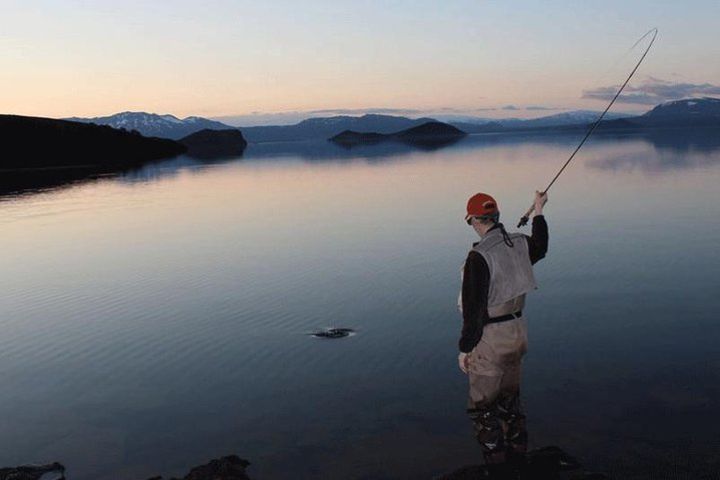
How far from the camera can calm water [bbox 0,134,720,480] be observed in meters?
8.41

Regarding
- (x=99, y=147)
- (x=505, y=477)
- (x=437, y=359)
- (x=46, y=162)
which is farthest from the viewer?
(x=99, y=147)

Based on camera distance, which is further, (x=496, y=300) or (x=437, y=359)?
(x=437, y=359)

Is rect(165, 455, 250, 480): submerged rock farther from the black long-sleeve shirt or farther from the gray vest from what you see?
the gray vest

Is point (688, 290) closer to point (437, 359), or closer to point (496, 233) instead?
point (437, 359)

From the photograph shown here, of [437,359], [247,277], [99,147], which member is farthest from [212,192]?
[99,147]

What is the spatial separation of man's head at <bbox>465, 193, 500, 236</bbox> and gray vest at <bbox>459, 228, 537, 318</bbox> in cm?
12

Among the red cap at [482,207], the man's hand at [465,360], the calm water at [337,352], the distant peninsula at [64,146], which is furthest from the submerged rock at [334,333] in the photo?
the distant peninsula at [64,146]

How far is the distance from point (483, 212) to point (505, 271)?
2.06 ft

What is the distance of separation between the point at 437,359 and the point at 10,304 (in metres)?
12.8

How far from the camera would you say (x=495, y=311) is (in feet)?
21.5

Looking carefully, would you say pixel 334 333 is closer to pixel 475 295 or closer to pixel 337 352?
pixel 337 352

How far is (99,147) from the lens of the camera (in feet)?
569

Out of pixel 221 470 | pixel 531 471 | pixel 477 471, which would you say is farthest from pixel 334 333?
pixel 531 471

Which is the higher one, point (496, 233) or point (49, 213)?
point (496, 233)
